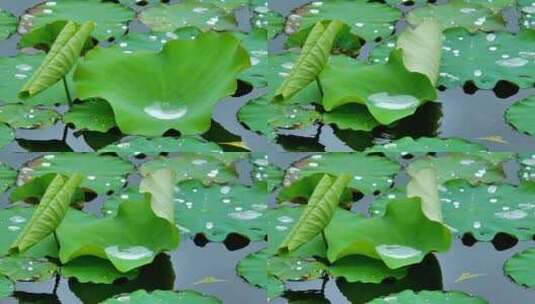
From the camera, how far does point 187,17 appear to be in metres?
5.22

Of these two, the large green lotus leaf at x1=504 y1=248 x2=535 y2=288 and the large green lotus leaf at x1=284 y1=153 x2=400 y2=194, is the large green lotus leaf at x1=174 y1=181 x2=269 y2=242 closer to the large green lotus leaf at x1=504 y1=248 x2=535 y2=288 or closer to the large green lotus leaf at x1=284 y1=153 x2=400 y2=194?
the large green lotus leaf at x1=284 y1=153 x2=400 y2=194

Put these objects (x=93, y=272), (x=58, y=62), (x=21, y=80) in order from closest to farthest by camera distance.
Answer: (x=93, y=272), (x=58, y=62), (x=21, y=80)

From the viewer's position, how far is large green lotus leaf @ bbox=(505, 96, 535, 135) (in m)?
4.73

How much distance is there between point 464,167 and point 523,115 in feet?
0.72

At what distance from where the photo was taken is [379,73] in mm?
4816

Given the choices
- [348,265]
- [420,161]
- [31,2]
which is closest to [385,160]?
[420,161]

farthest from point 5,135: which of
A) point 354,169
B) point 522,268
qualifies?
point 522,268

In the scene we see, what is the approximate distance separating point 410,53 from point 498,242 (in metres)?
0.60

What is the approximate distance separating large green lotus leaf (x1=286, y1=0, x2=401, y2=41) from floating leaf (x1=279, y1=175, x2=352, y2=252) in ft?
2.68

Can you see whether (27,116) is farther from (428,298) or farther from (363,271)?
(428,298)

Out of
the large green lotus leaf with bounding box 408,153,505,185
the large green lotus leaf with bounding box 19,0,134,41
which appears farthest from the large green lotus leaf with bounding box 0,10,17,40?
the large green lotus leaf with bounding box 408,153,505,185

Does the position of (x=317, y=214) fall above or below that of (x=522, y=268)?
above

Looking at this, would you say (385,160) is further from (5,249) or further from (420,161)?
(5,249)

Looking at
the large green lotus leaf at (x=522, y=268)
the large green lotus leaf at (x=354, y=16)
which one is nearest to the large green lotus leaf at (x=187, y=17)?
the large green lotus leaf at (x=354, y=16)
